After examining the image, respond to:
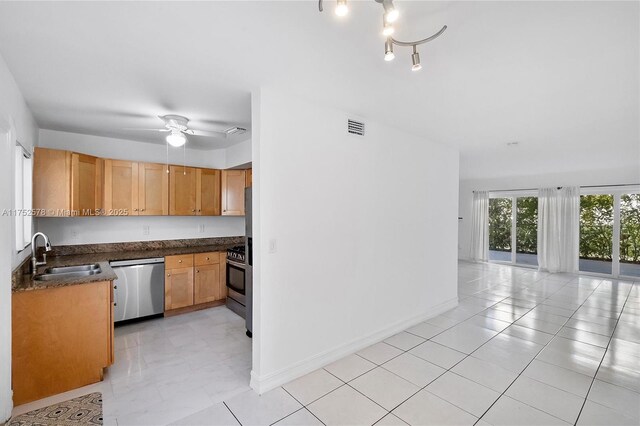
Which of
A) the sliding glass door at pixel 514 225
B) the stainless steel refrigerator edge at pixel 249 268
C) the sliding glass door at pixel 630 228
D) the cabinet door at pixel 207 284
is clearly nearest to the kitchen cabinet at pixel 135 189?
the cabinet door at pixel 207 284

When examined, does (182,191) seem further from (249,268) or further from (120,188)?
(249,268)

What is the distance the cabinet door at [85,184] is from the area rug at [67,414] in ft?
7.17

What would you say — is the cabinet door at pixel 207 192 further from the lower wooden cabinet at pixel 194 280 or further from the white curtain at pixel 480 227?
the white curtain at pixel 480 227

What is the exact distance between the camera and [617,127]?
3.63 m

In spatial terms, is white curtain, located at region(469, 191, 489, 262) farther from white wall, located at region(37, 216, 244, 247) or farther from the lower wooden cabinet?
the lower wooden cabinet

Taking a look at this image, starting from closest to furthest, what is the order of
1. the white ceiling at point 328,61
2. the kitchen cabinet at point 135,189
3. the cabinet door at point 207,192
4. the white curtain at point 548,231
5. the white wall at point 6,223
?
1. the white ceiling at point 328,61
2. the white wall at point 6,223
3. the kitchen cabinet at point 135,189
4. the cabinet door at point 207,192
5. the white curtain at point 548,231

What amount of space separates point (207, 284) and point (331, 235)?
2614mm

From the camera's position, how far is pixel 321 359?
9.36 feet

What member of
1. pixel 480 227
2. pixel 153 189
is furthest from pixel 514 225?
pixel 153 189

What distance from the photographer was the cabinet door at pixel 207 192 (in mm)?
4816

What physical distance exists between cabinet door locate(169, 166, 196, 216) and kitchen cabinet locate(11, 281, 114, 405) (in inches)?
82.7

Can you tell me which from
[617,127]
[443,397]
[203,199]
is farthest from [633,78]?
[203,199]

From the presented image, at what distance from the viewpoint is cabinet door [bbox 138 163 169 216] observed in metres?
4.32

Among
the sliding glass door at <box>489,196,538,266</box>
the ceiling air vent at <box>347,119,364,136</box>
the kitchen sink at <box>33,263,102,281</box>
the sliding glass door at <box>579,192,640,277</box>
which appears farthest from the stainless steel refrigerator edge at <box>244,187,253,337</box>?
the sliding glass door at <box>579,192,640,277</box>
